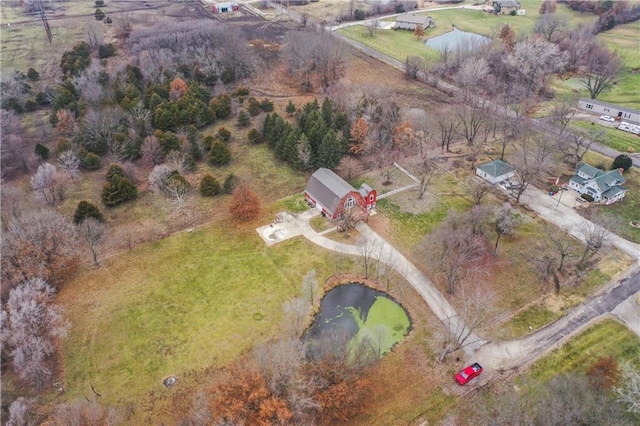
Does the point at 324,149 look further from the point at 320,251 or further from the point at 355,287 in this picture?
the point at 355,287

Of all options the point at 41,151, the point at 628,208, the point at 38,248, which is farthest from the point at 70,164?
the point at 628,208

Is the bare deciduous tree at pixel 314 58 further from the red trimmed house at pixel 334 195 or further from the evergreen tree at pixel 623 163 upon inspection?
the evergreen tree at pixel 623 163

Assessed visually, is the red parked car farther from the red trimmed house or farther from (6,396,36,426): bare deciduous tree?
(6,396,36,426): bare deciduous tree

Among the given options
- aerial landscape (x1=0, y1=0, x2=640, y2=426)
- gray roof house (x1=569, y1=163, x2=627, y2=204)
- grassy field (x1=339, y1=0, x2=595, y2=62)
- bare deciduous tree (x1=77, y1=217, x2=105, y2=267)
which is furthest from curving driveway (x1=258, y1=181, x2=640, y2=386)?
grassy field (x1=339, y1=0, x2=595, y2=62)

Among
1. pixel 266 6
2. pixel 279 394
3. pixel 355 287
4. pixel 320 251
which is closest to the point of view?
pixel 279 394

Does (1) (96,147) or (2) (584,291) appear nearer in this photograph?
(2) (584,291)

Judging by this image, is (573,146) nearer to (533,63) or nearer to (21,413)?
(533,63)

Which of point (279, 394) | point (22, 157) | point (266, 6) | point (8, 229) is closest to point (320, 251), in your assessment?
point (279, 394)
